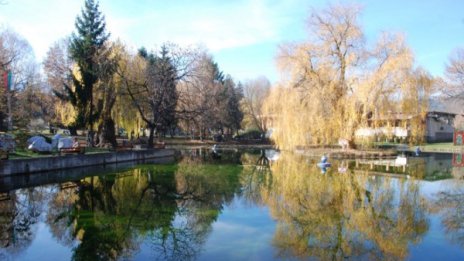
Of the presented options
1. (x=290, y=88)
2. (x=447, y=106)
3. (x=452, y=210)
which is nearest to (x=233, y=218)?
(x=452, y=210)

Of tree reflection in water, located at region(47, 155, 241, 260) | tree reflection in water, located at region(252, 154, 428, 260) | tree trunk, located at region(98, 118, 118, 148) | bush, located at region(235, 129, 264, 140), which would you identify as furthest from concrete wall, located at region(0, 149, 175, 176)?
bush, located at region(235, 129, 264, 140)

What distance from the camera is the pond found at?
855 cm

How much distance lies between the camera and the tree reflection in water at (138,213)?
8.80 metres

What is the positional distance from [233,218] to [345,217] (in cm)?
305

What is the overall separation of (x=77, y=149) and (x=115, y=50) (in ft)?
35.8

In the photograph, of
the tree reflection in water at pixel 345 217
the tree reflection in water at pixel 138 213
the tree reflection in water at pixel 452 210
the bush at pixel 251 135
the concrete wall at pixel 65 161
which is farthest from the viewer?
the bush at pixel 251 135

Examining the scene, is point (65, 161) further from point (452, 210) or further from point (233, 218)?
point (452, 210)

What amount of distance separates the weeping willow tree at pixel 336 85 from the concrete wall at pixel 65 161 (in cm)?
1068

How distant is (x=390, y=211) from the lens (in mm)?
12156

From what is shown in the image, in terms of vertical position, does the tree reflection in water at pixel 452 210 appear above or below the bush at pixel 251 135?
below

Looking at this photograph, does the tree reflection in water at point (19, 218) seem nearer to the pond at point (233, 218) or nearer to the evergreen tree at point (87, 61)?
the pond at point (233, 218)

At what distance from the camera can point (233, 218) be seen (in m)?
11.5

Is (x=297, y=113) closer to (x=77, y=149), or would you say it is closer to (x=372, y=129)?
(x=372, y=129)

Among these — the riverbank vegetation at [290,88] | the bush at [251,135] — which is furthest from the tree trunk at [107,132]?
the bush at [251,135]
